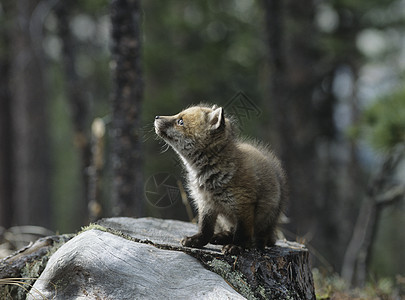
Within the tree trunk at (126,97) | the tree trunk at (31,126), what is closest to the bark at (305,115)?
the tree trunk at (126,97)

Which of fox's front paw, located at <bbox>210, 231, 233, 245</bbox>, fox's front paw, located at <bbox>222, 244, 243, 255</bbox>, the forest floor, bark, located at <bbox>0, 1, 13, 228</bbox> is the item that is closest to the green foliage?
the forest floor

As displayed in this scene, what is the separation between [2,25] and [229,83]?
24.7 ft

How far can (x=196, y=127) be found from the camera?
3678 mm

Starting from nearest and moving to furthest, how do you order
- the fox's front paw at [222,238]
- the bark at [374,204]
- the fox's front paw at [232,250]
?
the fox's front paw at [232,250], the fox's front paw at [222,238], the bark at [374,204]

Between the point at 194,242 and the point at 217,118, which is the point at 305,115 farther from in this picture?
the point at 194,242

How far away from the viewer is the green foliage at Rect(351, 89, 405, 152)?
6.42 m

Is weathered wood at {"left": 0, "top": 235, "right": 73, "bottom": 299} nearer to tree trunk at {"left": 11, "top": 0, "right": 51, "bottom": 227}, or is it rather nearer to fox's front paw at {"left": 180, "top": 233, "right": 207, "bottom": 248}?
fox's front paw at {"left": 180, "top": 233, "right": 207, "bottom": 248}

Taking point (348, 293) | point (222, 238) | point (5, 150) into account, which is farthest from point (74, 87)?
point (5, 150)

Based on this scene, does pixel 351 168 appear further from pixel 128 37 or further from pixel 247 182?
pixel 247 182

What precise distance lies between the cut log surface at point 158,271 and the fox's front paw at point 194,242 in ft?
0.20

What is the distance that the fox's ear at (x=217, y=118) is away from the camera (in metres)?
3.55

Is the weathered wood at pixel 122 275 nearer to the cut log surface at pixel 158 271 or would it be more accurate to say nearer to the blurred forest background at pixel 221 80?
the cut log surface at pixel 158 271

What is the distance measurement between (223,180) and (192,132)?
19.8 inches

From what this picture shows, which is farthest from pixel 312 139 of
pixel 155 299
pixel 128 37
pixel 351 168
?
pixel 155 299
